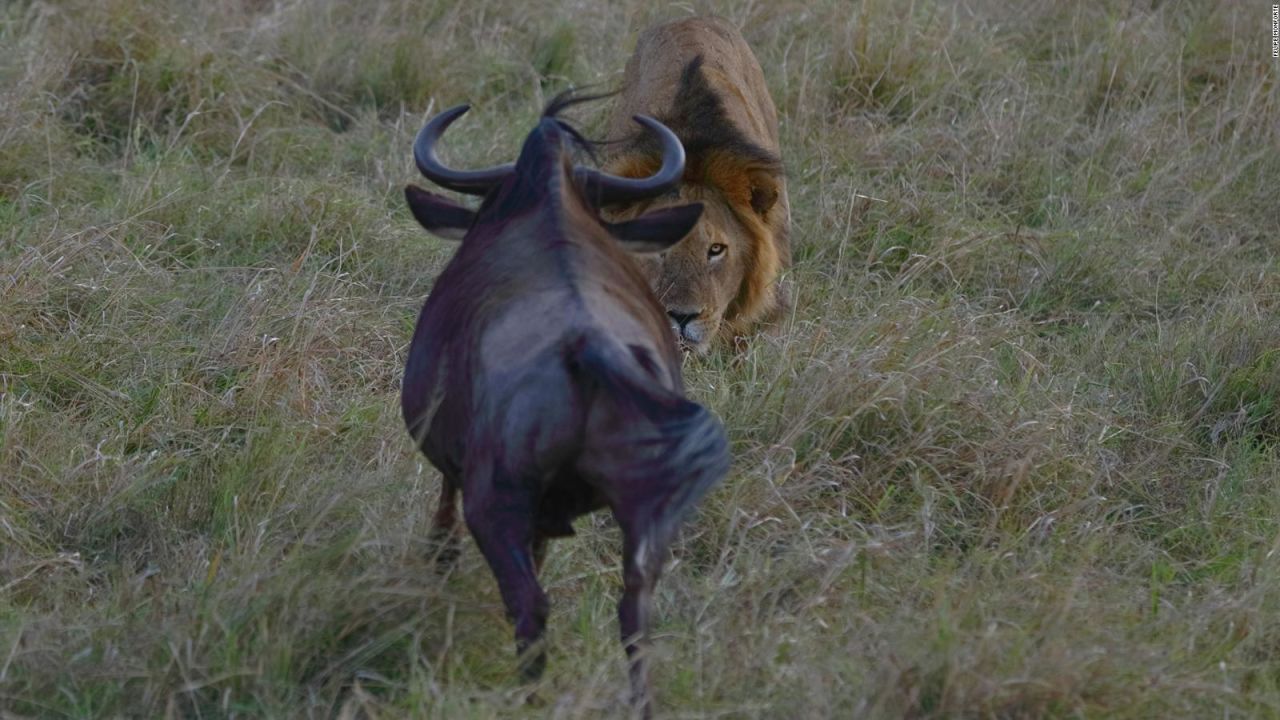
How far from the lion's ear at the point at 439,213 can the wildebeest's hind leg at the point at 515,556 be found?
0.97 meters

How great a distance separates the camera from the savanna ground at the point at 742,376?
3887 millimetres

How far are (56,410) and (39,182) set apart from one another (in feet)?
5.86

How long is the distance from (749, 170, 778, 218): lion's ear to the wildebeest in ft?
8.19

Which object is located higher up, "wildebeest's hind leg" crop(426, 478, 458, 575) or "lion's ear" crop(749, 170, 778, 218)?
"wildebeest's hind leg" crop(426, 478, 458, 575)

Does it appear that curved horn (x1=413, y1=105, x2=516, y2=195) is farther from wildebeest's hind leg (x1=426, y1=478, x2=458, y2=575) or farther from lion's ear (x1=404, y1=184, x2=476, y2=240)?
wildebeest's hind leg (x1=426, y1=478, x2=458, y2=575)

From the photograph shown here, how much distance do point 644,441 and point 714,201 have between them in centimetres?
327

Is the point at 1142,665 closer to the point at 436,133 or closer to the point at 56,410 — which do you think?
the point at 436,133

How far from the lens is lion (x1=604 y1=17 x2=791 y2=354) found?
6.23 metres

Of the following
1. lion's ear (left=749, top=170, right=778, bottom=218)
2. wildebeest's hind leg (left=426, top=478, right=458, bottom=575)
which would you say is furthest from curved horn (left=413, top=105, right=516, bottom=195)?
lion's ear (left=749, top=170, right=778, bottom=218)

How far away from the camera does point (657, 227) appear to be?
4.28 meters

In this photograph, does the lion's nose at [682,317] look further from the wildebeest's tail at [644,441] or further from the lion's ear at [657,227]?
the wildebeest's tail at [644,441]

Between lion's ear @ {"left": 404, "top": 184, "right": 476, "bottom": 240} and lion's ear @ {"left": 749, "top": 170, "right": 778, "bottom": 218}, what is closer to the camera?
lion's ear @ {"left": 404, "top": 184, "right": 476, "bottom": 240}

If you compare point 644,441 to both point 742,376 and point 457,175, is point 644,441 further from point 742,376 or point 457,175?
point 742,376

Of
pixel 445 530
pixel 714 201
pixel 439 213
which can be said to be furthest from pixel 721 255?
pixel 445 530
